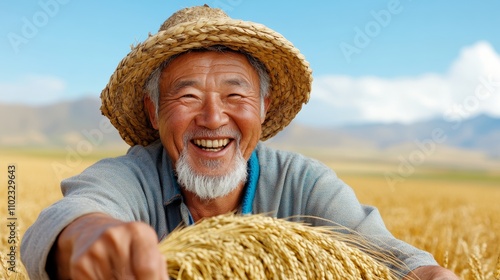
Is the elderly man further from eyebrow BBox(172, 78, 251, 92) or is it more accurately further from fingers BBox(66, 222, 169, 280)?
fingers BBox(66, 222, 169, 280)

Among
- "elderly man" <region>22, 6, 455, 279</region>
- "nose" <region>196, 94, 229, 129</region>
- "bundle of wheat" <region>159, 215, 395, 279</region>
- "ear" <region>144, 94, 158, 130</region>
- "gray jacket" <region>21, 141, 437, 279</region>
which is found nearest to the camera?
"bundle of wheat" <region>159, 215, 395, 279</region>

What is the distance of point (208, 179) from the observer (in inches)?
123

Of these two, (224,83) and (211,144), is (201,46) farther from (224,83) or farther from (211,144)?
(211,144)

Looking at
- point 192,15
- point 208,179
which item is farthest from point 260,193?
point 192,15

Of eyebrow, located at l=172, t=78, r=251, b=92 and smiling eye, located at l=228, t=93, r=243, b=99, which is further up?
eyebrow, located at l=172, t=78, r=251, b=92

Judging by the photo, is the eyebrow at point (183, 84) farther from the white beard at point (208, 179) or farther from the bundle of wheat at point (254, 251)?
the bundle of wheat at point (254, 251)

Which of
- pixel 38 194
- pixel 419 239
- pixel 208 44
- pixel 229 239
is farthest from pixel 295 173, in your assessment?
pixel 38 194

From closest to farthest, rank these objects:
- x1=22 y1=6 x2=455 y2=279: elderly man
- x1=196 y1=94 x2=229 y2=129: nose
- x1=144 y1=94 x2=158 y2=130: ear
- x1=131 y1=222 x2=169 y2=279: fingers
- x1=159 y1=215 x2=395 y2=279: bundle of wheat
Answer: x1=131 y1=222 x2=169 y2=279: fingers < x1=159 y1=215 x2=395 y2=279: bundle of wheat < x1=22 y1=6 x2=455 y2=279: elderly man < x1=196 y1=94 x2=229 y2=129: nose < x1=144 y1=94 x2=158 y2=130: ear

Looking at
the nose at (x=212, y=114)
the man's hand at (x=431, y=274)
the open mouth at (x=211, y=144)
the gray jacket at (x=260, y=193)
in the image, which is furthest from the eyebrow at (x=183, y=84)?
the man's hand at (x=431, y=274)

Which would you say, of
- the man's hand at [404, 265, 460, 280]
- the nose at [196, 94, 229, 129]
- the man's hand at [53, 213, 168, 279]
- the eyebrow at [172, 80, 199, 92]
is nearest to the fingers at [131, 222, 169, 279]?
→ the man's hand at [53, 213, 168, 279]

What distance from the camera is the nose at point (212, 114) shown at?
3039 millimetres

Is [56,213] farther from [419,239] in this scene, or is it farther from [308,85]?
[419,239]

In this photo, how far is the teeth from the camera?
3119mm

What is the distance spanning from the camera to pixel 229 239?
1.90 meters
